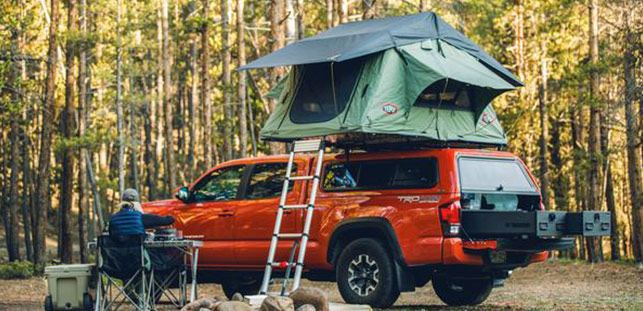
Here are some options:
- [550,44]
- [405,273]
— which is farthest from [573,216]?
[550,44]

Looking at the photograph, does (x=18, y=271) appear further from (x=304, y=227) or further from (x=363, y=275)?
(x=363, y=275)

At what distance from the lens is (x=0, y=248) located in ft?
152

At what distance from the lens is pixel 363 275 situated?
11.7m

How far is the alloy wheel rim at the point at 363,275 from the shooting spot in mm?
11641

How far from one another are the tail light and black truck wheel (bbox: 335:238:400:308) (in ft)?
2.81

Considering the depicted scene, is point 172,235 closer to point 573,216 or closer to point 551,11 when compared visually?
point 573,216

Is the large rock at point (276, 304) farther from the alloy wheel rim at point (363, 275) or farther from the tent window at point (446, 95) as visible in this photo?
the tent window at point (446, 95)

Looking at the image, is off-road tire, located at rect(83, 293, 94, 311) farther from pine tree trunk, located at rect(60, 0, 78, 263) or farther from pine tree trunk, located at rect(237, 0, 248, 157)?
pine tree trunk, located at rect(237, 0, 248, 157)

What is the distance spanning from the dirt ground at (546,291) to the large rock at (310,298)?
176 centimetres

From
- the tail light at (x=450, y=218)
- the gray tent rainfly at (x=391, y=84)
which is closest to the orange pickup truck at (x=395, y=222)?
the tail light at (x=450, y=218)

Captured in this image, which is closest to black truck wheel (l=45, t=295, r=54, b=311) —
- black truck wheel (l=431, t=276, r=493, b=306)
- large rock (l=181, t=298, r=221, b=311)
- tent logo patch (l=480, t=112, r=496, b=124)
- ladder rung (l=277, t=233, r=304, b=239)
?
large rock (l=181, t=298, r=221, b=311)

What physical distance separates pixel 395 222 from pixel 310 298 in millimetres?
1628

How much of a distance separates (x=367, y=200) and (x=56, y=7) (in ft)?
50.8

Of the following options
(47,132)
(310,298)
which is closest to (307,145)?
(310,298)
